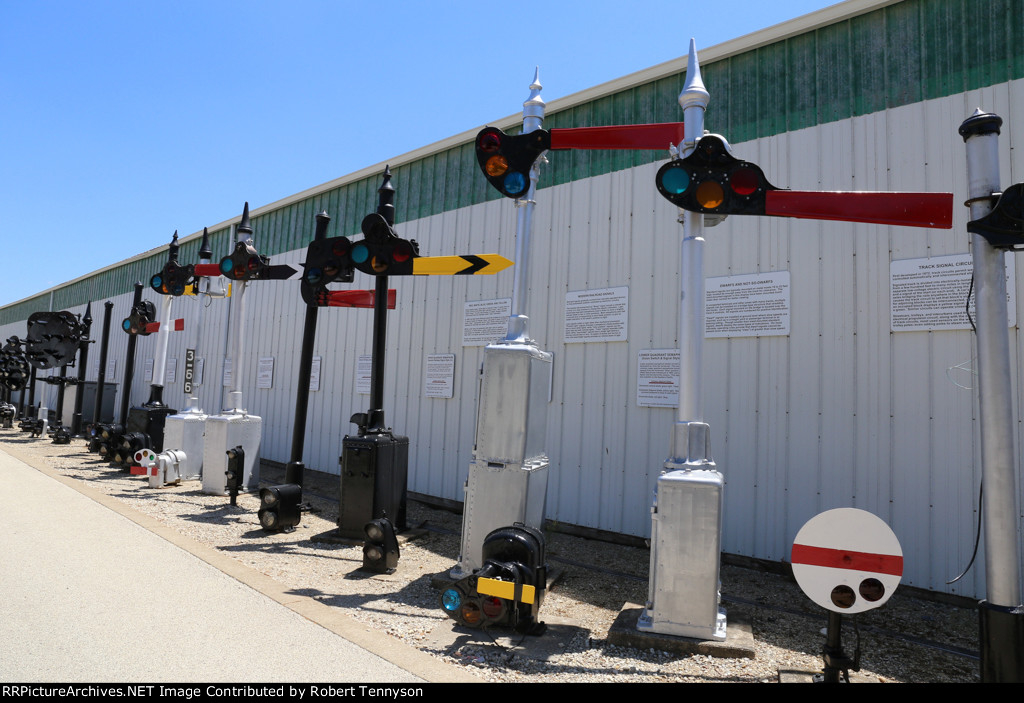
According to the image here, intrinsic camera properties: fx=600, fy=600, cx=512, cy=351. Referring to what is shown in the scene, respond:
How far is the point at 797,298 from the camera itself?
648 centimetres

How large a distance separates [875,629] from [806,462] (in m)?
1.89

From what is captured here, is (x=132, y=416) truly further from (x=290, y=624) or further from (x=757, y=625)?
(x=757, y=625)

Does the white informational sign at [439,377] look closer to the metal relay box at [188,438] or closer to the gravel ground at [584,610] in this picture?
the gravel ground at [584,610]

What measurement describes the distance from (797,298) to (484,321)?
4548 mm

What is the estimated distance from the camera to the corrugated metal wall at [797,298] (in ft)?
18.6

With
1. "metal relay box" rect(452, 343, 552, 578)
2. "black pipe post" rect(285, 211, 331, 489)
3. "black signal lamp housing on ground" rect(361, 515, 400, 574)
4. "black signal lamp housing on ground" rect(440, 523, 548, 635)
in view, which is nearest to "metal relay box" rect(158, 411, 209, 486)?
"black pipe post" rect(285, 211, 331, 489)

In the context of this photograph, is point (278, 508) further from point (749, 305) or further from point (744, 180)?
point (744, 180)

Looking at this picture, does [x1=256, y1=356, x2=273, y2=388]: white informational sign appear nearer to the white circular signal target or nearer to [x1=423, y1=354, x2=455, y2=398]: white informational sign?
[x1=423, y1=354, x2=455, y2=398]: white informational sign

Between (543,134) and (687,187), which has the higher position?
(543,134)

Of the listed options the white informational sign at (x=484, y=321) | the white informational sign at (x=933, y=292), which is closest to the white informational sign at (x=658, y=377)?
the white informational sign at (x=933, y=292)

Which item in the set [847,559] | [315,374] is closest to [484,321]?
[315,374]

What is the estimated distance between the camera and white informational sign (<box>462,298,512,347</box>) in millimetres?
9141

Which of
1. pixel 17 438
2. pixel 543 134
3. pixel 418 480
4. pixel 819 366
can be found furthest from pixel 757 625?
pixel 17 438

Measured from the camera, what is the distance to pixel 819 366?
629 cm
